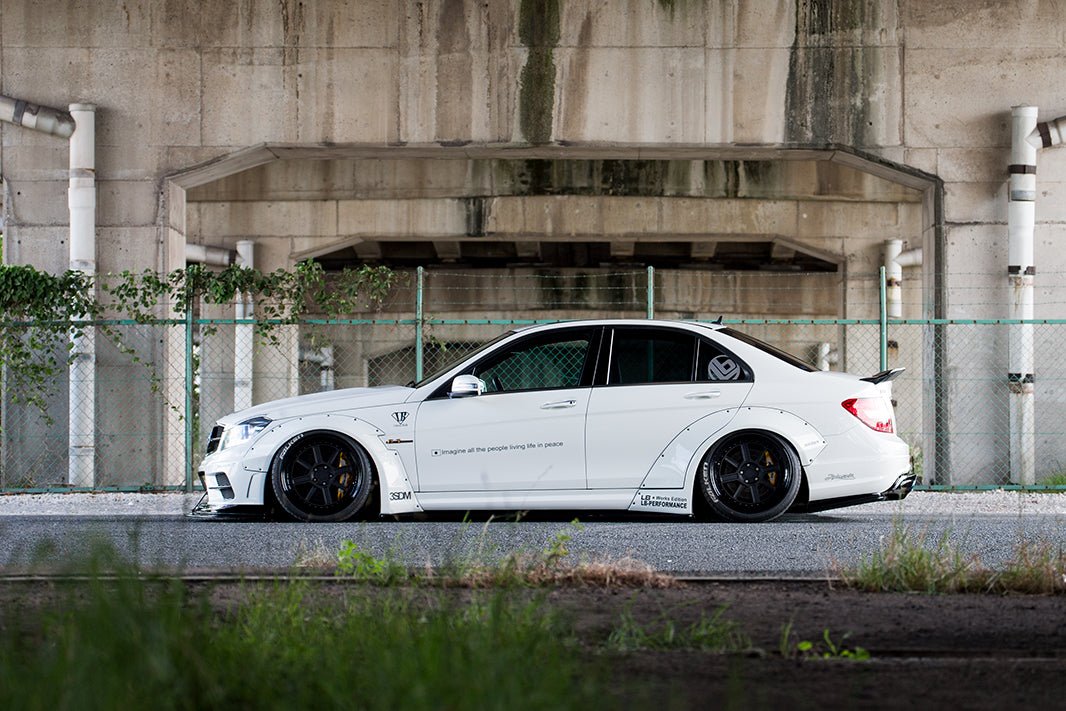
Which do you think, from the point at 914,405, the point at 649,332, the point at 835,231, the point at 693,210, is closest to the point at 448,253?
the point at 693,210

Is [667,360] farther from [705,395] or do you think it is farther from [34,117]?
[34,117]

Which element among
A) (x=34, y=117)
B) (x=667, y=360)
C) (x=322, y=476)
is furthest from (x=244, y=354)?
(x=667, y=360)

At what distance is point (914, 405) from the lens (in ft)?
72.1

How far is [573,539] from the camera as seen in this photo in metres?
6.96

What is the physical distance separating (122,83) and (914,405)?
14.8 meters

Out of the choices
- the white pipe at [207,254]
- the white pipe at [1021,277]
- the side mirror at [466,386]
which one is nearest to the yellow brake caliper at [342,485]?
the side mirror at [466,386]

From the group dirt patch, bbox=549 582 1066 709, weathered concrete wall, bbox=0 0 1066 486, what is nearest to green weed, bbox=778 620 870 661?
dirt patch, bbox=549 582 1066 709

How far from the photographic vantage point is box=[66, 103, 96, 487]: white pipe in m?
12.8

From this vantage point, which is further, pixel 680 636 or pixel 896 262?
pixel 896 262

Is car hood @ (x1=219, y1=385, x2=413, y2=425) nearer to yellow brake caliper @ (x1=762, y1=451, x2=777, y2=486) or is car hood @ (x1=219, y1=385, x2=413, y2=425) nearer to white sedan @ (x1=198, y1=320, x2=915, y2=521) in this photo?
white sedan @ (x1=198, y1=320, x2=915, y2=521)

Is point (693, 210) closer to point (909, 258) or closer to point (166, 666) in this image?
point (909, 258)

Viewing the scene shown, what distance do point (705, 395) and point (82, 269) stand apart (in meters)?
7.69

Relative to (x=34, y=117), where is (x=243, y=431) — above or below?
below

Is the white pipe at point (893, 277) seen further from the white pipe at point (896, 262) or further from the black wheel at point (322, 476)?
the black wheel at point (322, 476)
